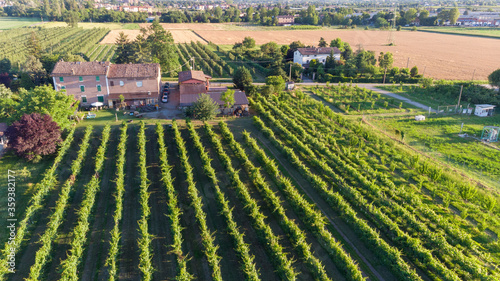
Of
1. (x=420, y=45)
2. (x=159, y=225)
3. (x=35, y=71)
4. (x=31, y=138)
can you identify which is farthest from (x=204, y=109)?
(x=420, y=45)

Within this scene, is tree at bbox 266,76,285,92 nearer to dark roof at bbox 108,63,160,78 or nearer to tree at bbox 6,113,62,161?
dark roof at bbox 108,63,160,78

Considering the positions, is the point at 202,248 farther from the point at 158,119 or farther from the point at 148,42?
the point at 148,42

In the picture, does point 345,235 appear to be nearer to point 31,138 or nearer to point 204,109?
point 204,109

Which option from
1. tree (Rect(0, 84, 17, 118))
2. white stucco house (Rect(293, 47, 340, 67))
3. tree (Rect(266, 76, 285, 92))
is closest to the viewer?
tree (Rect(0, 84, 17, 118))

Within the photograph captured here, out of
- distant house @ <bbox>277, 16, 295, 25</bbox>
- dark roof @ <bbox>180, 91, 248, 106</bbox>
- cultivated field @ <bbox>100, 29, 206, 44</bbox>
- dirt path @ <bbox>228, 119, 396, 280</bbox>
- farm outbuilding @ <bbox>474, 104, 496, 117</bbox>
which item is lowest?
dirt path @ <bbox>228, 119, 396, 280</bbox>

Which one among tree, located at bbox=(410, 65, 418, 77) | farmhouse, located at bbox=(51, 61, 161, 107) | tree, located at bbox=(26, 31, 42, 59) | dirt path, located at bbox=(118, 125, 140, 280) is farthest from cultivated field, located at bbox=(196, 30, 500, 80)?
dirt path, located at bbox=(118, 125, 140, 280)

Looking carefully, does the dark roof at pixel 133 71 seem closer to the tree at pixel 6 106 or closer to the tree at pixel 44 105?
the tree at pixel 44 105

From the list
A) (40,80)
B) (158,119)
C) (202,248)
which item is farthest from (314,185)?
(40,80)
